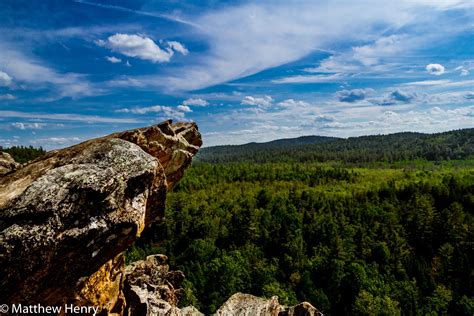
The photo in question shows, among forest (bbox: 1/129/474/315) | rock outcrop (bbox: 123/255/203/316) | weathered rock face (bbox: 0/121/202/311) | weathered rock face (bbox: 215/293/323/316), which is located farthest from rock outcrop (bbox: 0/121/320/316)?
forest (bbox: 1/129/474/315)

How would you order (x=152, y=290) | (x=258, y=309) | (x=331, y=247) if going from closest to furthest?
1. (x=258, y=309)
2. (x=152, y=290)
3. (x=331, y=247)

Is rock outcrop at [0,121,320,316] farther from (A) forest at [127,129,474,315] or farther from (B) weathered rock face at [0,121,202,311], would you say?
(A) forest at [127,129,474,315]

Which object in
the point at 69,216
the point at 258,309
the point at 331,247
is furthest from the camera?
the point at 331,247

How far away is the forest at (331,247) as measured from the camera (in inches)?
2623

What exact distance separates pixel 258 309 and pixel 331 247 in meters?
72.1

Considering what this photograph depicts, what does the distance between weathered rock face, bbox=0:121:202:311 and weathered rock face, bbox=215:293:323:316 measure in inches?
251

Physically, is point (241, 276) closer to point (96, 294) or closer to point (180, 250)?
point (180, 250)

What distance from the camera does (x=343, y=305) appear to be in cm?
6812

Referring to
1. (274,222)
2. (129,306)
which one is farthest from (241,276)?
(129,306)

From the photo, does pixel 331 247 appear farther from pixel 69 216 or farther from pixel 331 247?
pixel 69 216

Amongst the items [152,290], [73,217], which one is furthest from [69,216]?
[152,290]

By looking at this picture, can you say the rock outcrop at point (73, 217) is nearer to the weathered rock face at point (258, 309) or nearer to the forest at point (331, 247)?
the weathered rock face at point (258, 309)

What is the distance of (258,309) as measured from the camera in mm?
16016

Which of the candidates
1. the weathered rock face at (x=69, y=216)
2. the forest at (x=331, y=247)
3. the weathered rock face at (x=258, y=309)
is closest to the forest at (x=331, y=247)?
the forest at (x=331, y=247)
